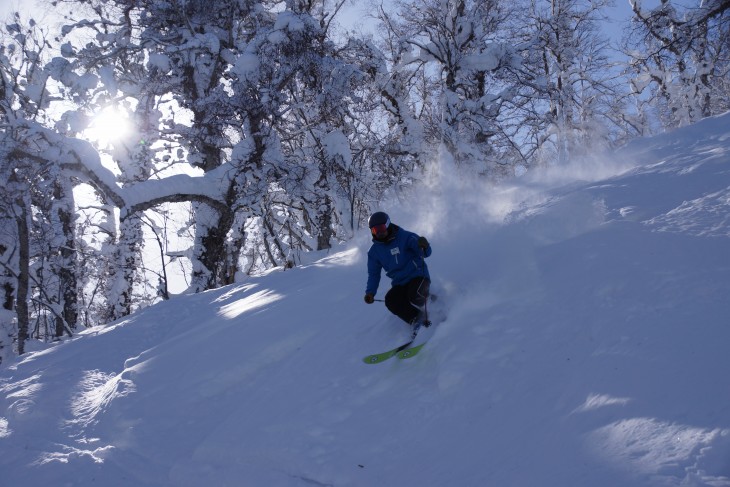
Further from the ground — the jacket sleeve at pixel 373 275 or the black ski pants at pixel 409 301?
the jacket sleeve at pixel 373 275

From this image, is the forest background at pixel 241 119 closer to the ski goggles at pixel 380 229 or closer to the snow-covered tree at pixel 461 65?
the snow-covered tree at pixel 461 65

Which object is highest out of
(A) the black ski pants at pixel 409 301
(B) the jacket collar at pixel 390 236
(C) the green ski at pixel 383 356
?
(B) the jacket collar at pixel 390 236

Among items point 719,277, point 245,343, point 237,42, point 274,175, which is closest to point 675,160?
point 719,277

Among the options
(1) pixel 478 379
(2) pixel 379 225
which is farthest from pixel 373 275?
(1) pixel 478 379

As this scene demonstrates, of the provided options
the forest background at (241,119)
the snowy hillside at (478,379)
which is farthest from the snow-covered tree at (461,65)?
the snowy hillside at (478,379)

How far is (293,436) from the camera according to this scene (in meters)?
4.09

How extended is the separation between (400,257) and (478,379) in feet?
6.92

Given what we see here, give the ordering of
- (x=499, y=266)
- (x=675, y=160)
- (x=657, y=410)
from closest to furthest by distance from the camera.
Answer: (x=657, y=410) < (x=499, y=266) < (x=675, y=160)

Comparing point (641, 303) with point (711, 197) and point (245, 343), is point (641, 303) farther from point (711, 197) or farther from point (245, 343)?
point (245, 343)

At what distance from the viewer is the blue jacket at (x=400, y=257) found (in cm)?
568

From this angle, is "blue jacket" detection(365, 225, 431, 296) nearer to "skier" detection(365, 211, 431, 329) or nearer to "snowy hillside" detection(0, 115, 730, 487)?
"skier" detection(365, 211, 431, 329)

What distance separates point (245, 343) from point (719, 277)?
5020mm

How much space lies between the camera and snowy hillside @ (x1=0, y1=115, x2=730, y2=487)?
2.85 meters

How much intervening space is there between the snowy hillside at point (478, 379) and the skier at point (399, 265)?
1.01ft
